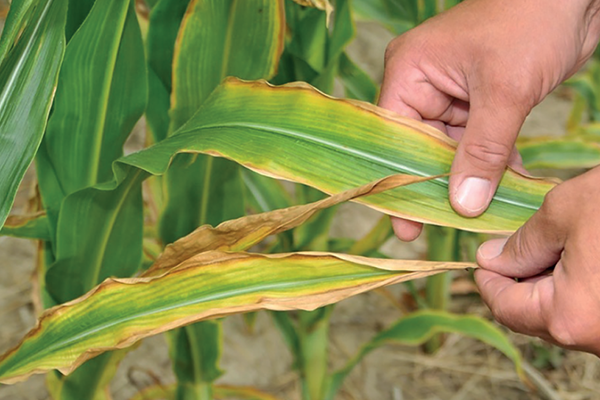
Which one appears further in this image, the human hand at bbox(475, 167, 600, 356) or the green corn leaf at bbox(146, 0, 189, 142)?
the green corn leaf at bbox(146, 0, 189, 142)

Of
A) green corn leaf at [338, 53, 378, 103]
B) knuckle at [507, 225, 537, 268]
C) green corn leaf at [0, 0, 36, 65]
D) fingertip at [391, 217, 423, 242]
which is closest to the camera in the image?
green corn leaf at [0, 0, 36, 65]

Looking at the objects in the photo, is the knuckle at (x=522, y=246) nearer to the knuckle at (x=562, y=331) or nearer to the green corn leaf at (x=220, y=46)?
the knuckle at (x=562, y=331)

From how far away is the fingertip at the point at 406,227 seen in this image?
2.10 feet

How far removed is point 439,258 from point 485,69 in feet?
1.61

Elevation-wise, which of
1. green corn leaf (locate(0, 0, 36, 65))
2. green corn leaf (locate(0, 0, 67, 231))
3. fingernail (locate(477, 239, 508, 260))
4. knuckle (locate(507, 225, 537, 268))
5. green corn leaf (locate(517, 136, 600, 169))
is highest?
green corn leaf (locate(0, 0, 36, 65))

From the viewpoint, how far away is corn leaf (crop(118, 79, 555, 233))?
53 cm

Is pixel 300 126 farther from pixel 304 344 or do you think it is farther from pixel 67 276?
pixel 304 344

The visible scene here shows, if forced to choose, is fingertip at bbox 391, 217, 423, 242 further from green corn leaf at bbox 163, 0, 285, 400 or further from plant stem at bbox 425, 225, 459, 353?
plant stem at bbox 425, 225, 459, 353

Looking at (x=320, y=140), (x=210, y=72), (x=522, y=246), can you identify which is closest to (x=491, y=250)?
(x=522, y=246)

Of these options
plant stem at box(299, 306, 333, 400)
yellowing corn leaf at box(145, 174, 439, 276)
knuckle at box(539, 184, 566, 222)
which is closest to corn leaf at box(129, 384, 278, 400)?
plant stem at box(299, 306, 333, 400)

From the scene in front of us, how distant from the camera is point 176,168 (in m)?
0.65

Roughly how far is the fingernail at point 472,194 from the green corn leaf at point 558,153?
1.39 ft

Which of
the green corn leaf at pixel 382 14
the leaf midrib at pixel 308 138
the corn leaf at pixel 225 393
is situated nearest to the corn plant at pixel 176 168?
the leaf midrib at pixel 308 138

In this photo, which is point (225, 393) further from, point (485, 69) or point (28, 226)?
point (485, 69)
